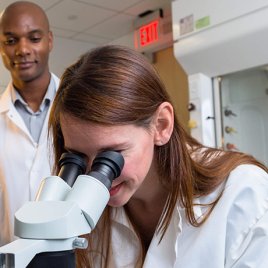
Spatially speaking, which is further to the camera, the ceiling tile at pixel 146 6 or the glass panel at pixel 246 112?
the ceiling tile at pixel 146 6

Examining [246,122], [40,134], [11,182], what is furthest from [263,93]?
[11,182]

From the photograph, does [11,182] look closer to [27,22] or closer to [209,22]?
[27,22]

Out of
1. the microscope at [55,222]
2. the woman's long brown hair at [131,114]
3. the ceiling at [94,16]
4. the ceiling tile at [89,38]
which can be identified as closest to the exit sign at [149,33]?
the ceiling at [94,16]

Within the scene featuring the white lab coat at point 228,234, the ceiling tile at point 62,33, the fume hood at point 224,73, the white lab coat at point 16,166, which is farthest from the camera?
the ceiling tile at point 62,33

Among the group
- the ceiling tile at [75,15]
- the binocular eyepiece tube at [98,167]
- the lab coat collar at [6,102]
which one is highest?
the ceiling tile at [75,15]

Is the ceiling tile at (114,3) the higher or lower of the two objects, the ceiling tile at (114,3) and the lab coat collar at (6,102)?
the higher

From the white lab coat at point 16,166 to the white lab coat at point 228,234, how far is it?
688mm

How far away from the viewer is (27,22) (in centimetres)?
157

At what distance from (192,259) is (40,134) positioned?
914mm

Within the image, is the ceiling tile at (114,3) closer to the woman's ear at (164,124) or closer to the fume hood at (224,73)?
the fume hood at (224,73)

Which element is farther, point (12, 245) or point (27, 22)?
point (27, 22)

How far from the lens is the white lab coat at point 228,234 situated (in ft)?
2.62

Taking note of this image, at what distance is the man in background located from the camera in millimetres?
1490

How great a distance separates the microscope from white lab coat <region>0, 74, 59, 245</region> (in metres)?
0.85
